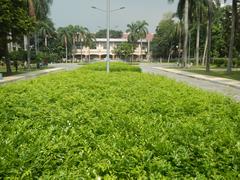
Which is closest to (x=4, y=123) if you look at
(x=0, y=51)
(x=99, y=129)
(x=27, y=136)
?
(x=27, y=136)

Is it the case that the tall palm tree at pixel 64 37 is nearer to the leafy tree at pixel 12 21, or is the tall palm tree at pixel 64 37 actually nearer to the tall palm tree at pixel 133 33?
the tall palm tree at pixel 133 33

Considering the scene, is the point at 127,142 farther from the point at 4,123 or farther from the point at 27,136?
the point at 4,123

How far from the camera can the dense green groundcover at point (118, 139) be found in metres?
2.99

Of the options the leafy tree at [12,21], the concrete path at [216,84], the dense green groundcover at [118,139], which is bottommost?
the concrete path at [216,84]

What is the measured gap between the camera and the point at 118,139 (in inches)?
144

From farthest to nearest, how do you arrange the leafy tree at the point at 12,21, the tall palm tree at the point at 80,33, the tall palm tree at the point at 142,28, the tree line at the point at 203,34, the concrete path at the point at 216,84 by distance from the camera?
the tall palm tree at the point at 80,33
the tall palm tree at the point at 142,28
the tree line at the point at 203,34
the leafy tree at the point at 12,21
the concrete path at the point at 216,84

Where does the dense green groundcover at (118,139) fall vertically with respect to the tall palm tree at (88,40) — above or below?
below

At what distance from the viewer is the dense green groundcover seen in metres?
2.99

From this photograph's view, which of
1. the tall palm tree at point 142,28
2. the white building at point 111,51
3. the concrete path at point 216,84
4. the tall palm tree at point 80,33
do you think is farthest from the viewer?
the white building at point 111,51

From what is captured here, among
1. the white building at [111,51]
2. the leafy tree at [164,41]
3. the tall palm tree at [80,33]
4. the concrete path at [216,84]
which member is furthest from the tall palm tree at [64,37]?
the concrete path at [216,84]

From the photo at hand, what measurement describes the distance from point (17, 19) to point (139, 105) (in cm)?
3169

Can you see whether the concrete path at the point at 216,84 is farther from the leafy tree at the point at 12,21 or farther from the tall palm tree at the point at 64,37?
the tall palm tree at the point at 64,37

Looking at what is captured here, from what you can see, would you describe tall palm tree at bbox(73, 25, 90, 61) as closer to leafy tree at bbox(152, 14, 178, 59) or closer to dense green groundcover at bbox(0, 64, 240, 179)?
leafy tree at bbox(152, 14, 178, 59)

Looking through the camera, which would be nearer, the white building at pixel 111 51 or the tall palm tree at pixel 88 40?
the tall palm tree at pixel 88 40
